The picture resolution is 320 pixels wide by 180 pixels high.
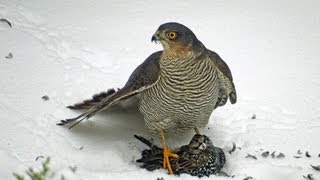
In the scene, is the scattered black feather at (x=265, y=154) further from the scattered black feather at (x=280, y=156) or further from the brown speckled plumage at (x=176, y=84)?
the brown speckled plumage at (x=176, y=84)

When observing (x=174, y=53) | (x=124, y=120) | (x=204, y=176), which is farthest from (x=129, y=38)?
(x=204, y=176)

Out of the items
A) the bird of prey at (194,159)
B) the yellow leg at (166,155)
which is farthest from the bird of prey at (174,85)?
the bird of prey at (194,159)

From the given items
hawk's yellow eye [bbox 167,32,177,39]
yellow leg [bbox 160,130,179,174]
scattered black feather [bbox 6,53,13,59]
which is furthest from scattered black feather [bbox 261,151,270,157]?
scattered black feather [bbox 6,53,13,59]

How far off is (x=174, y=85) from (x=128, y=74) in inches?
72.9

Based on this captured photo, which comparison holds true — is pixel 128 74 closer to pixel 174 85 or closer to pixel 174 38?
pixel 174 85

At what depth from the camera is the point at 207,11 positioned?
8.57 meters

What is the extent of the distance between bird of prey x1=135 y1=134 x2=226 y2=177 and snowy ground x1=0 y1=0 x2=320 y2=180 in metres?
0.13

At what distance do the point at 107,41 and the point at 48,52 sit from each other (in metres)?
0.99

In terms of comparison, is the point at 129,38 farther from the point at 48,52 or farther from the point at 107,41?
the point at 48,52

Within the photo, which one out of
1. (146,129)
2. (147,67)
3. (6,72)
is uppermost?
(147,67)

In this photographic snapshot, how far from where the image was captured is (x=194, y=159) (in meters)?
5.58

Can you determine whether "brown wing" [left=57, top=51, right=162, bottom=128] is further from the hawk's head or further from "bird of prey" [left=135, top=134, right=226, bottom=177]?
"bird of prey" [left=135, top=134, right=226, bottom=177]

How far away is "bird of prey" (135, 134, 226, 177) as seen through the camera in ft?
18.1

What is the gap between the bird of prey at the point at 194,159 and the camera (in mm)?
5523
